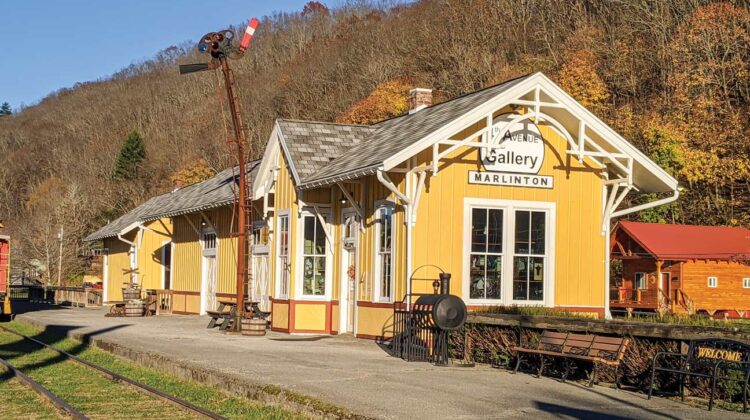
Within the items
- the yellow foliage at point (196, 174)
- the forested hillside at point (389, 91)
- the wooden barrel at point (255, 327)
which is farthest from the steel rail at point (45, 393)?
the yellow foliage at point (196, 174)

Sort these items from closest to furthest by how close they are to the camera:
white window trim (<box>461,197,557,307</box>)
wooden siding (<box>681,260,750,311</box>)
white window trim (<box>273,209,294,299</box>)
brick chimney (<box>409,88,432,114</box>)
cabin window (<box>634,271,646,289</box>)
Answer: white window trim (<box>461,197,557,307</box>)
white window trim (<box>273,209,294,299</box>)
brick chimney (<box>409,88,432,114</box>)
wooden siding (<box>681,260,750,311</box>)
cabin window (<box>634,271,646,289</box>)

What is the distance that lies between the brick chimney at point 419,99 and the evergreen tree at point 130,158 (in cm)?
6838

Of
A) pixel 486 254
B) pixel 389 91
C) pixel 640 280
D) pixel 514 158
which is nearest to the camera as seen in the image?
pixel 486 254

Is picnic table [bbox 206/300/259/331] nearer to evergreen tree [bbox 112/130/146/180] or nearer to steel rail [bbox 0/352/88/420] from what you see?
steel rail [bbox 0/352/88/420]

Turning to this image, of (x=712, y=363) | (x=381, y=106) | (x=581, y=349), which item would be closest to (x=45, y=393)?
(x=581, y=349)

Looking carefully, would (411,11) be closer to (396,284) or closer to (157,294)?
(157,294)

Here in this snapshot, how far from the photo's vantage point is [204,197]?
99.8 feet

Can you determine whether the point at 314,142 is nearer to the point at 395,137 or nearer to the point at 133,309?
the point at 395,137

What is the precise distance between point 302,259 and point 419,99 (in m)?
4.69

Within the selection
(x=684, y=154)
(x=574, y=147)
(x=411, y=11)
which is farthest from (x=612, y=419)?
(x=411, y=11)

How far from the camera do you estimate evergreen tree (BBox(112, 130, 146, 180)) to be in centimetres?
8925

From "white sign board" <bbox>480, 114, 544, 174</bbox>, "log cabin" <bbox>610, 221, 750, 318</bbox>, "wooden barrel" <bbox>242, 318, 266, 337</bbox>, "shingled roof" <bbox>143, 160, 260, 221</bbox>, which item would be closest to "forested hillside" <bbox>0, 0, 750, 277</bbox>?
"shingled roof" <bbox>143, 160, 260, 221</bbox>

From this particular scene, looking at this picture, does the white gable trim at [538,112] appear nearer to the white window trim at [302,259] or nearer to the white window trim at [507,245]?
the white window trim at [507,245]

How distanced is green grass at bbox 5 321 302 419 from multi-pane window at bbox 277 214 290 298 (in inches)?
183
